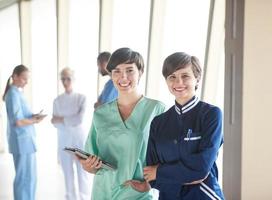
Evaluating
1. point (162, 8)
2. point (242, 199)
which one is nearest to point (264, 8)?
point (162, 8)

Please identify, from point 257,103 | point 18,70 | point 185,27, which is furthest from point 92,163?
point 257,103

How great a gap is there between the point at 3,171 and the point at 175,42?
1.54m

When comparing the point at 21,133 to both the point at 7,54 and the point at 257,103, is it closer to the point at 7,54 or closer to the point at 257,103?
the point at 7,54

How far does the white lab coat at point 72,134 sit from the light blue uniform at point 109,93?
305 mm

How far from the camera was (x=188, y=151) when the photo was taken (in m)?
1.66

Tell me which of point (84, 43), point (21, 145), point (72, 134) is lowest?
point (21, 145)

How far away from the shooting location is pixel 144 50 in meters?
2.67

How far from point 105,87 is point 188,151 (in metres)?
0.84

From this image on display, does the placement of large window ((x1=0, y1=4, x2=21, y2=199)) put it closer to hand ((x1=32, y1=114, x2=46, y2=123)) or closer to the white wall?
hand ((x1=32, y1=114, x2=46, y2=123))

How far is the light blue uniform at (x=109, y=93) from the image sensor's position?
227cm

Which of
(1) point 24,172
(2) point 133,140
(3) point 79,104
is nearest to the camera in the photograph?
(2) point 133,140

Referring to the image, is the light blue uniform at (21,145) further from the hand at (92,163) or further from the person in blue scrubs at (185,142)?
the person in blue scrubs at (185,142)

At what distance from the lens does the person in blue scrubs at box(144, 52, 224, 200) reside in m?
1.64

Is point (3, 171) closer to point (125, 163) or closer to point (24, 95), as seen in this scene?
point (24, 95)
